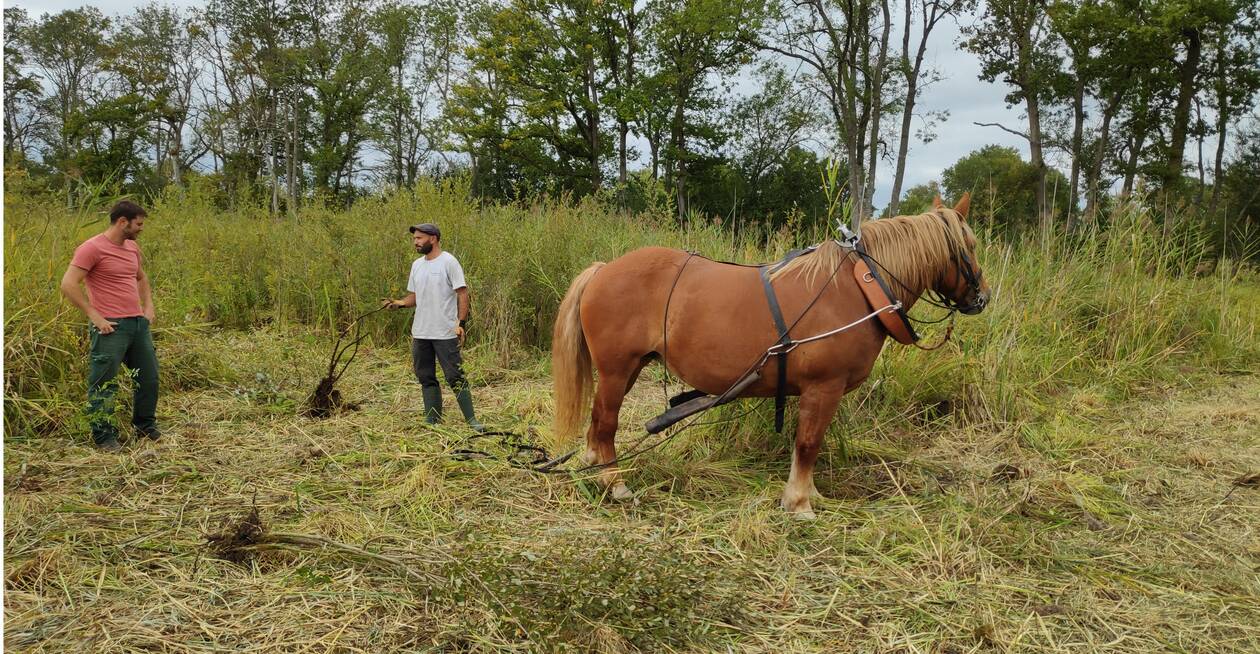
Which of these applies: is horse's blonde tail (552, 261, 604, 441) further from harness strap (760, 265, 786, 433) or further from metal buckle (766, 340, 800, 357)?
metal buckle (766, 340, 800, 357)

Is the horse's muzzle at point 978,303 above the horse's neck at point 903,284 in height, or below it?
below

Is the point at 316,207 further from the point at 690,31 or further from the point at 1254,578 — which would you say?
the point at 690,31

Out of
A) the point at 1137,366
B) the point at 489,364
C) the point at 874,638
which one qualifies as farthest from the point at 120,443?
the point at 1137,366

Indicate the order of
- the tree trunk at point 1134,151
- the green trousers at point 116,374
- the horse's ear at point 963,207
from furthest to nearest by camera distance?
the tree trunk at point 1134,151, the green trousers at point 116,374, the horse's ear at point 963,207

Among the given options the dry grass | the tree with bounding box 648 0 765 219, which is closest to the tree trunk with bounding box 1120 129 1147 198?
the tree with bounding box 648 0 765 219

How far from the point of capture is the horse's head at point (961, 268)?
337cm

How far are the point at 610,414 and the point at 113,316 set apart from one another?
337cm

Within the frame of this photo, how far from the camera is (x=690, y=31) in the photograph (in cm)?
2492

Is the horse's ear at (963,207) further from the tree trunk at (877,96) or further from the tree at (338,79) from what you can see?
the tree at (338,79)

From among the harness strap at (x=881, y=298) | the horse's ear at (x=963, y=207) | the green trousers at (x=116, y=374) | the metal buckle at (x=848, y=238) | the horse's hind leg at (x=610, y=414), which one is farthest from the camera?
the green trousers at (x=116, y=374)

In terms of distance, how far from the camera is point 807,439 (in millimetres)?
3295

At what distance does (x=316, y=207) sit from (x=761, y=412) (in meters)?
7.76

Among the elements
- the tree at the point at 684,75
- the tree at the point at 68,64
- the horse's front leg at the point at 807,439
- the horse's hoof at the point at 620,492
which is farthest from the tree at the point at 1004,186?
the tree at the point at 68,64

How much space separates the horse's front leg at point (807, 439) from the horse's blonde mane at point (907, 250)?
574 mm
